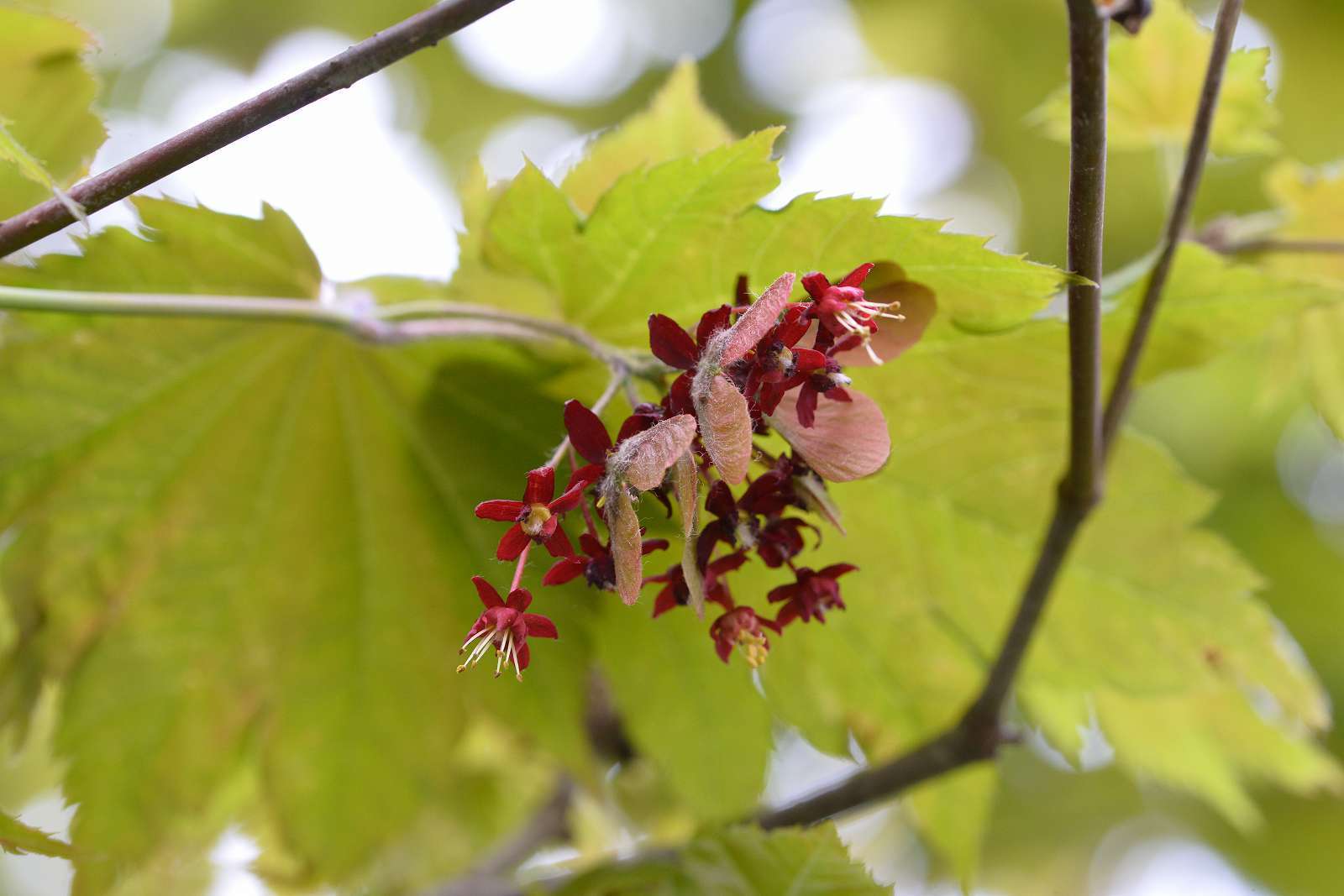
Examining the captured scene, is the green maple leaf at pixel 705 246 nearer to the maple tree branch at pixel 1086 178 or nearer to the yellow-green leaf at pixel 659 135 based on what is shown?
the maple tree branch at pixel 1086 178

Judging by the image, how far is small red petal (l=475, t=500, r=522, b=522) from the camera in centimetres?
56

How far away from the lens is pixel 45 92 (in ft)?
2.94

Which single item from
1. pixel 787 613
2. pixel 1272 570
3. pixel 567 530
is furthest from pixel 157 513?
pixel 1272 570

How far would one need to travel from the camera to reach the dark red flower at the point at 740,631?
64 cm

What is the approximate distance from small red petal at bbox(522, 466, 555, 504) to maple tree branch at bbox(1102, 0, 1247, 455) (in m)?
0.50

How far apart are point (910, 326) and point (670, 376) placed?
16 centimetres

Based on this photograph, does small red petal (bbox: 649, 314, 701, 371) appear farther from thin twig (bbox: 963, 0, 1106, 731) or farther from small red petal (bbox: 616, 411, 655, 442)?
thin twig (bbox: 963, 0, 1106, 731)

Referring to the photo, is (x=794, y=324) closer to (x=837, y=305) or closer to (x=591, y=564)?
(x=837, y=305)

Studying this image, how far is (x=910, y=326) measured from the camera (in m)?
0.68

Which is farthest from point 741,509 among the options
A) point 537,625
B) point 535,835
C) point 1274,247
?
point 535,835

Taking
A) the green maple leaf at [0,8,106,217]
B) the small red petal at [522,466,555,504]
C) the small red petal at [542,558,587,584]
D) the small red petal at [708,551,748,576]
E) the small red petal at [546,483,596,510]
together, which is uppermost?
the green maple leaf at [0,8,106,217]

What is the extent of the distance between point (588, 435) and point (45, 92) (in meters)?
0.64

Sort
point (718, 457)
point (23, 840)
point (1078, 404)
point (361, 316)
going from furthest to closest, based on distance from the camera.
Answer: point (361, 316)
point (1078, 404)
point (23, 840)
point (718, 457)

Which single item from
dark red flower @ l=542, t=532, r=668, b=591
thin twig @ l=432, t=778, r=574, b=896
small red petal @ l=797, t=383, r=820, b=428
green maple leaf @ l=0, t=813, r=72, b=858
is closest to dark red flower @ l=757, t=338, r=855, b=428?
small red petal @ l=797, t=383, r=820, b=428
